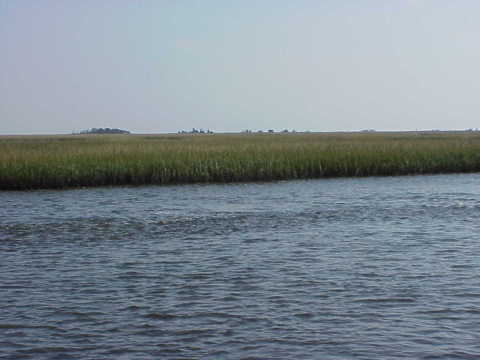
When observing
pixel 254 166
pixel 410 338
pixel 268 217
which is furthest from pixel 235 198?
pixel 410 338

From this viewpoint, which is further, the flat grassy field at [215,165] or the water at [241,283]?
the flat grassy field at [215,165]

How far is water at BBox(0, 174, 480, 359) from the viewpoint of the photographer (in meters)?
6.62

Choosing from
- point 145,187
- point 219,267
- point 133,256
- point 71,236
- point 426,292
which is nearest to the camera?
point 426,292

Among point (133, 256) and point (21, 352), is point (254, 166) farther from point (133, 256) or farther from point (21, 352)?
point (21, 352)

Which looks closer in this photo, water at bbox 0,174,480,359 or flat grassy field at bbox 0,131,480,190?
water at bbox 0,174,480,359

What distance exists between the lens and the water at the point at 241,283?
6.62 m

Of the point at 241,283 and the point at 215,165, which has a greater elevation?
the point at 215,165

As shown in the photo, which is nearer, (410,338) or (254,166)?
(410,338)

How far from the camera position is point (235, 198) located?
2002 centimetres

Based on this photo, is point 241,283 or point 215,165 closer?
point 241,283

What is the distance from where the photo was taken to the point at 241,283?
888 cm

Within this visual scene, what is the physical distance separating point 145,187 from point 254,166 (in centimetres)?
482

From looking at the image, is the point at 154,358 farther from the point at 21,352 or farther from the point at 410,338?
the point at 410,338

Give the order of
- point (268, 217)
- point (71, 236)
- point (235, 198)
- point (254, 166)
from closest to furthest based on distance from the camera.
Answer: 1. point (71, 236)
2. point (268, 217)
3. point (235, 198)
4. point (254, 166)
